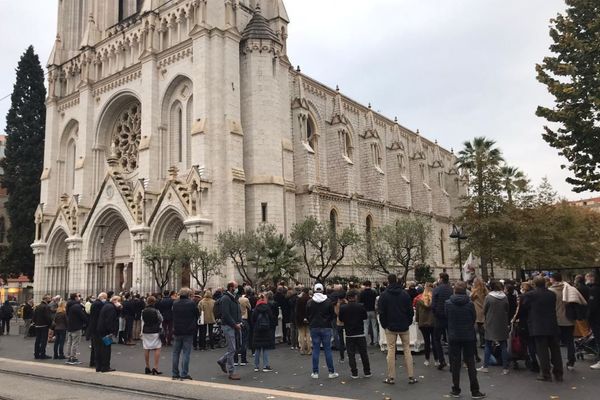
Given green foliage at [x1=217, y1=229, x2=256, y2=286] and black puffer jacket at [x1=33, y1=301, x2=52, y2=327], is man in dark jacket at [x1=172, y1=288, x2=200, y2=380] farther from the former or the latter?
green foliage at [x1=217, y1=229, x2=256, y2=286]

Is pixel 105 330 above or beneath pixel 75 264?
beneath

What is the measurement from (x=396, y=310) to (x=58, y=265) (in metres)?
32.7

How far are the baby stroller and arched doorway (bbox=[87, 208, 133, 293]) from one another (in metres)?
26.7

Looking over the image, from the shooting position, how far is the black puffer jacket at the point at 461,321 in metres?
8.57

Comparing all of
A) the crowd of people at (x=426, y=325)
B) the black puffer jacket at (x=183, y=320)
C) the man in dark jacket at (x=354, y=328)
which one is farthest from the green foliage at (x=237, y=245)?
the man in dark jacket at (x=354, y=328)

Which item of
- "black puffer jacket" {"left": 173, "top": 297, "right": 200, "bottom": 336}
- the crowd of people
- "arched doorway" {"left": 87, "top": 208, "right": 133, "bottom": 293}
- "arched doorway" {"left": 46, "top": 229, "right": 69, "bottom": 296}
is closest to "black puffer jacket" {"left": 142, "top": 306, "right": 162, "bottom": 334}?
the crowd of people

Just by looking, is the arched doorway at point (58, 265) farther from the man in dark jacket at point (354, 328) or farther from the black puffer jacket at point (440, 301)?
the black puffer jacket at point (440, 301)

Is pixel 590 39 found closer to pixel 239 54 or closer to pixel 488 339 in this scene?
pixel 488 339

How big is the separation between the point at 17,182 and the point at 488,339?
40949mm

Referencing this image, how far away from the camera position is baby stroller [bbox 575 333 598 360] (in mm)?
11989

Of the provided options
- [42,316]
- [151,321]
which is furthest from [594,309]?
[42,316]

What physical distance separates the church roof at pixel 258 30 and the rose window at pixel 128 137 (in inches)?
398

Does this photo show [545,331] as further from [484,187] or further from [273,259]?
[484,187]

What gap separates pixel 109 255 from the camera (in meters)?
33.5
